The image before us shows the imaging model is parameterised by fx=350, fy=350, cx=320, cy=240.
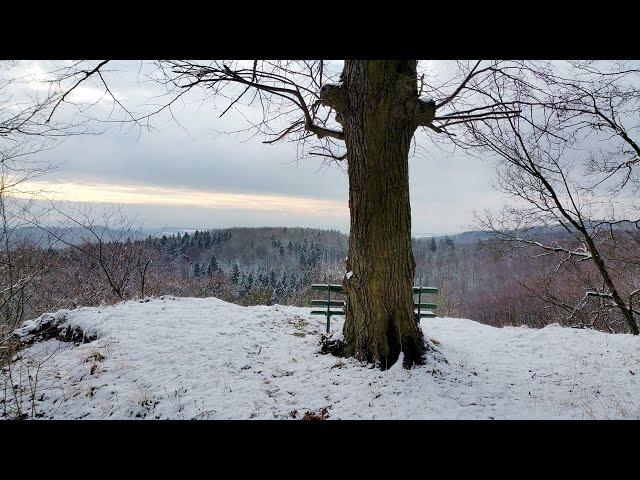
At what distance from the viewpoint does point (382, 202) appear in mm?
5379

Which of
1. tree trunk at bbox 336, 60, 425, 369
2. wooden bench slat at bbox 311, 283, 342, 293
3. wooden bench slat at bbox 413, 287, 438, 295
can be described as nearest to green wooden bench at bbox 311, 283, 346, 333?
wooden bench slat at bbox 311, 283, 342, 293

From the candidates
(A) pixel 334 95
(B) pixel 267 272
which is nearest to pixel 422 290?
(A) pixel 334 95

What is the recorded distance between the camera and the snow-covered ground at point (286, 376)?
447cm

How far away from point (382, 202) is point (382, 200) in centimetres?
3

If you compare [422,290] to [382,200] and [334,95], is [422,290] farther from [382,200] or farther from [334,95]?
[334,95]

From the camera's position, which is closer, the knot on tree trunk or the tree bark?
the tree bark

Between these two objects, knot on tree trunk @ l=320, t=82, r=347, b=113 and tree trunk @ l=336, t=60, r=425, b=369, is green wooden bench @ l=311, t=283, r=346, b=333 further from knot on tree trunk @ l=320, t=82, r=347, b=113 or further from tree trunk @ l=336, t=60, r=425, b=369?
knot on tree trunk @ l=320, t=82, r=347, b=113

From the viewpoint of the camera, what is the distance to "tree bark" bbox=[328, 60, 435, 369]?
5.38 metres

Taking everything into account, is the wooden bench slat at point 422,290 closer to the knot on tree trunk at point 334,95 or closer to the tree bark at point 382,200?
the tree bark at point 382,200

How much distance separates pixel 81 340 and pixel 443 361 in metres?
6.55

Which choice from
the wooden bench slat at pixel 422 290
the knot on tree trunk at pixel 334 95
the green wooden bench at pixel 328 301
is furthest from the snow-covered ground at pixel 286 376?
the knot on tree trunk at pixel 334 95

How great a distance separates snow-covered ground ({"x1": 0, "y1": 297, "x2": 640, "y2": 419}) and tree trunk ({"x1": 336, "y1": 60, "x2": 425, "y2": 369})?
20.7 inches

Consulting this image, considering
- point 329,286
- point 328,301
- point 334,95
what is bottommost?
point 328,301
